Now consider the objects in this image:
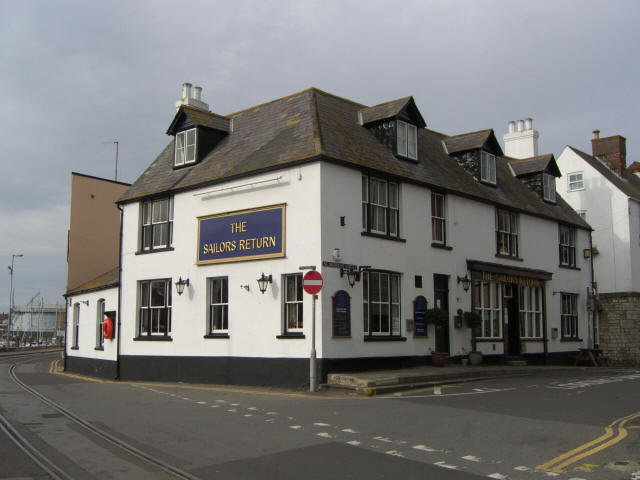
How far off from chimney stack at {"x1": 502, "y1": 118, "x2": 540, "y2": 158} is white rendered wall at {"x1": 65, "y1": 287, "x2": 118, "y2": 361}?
22.6m

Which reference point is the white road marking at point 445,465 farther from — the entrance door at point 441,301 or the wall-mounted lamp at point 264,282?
the entrance door at point 441,301

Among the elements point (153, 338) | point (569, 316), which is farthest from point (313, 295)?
point (569, 316)

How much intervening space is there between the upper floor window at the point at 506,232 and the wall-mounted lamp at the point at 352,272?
28.5 feet

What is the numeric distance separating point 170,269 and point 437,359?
960cm

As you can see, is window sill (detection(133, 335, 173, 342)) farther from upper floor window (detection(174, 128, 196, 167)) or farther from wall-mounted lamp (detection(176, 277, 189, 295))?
upper floor window (detection(174, 128, 196, 167))

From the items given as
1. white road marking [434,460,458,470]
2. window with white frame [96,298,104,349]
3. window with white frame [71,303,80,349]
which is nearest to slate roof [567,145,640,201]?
window with white frame [96,298,104,349]

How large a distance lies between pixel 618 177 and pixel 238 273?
25.2 metres

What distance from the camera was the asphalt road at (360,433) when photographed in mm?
7941

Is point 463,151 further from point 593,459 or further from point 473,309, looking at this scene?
point 593,459

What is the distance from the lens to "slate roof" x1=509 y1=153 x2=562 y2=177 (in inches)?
1160

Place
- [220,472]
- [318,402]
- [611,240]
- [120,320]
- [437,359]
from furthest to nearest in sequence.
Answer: [611,240]
[120,320]
[437,359]
[318,402]
[220,472]

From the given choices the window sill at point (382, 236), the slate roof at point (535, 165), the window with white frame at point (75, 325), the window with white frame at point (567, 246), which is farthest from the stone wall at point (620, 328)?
the window with white frame at point (75, 325)

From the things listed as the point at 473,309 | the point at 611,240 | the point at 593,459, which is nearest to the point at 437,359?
the point at 473,309

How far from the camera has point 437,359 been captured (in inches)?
784
